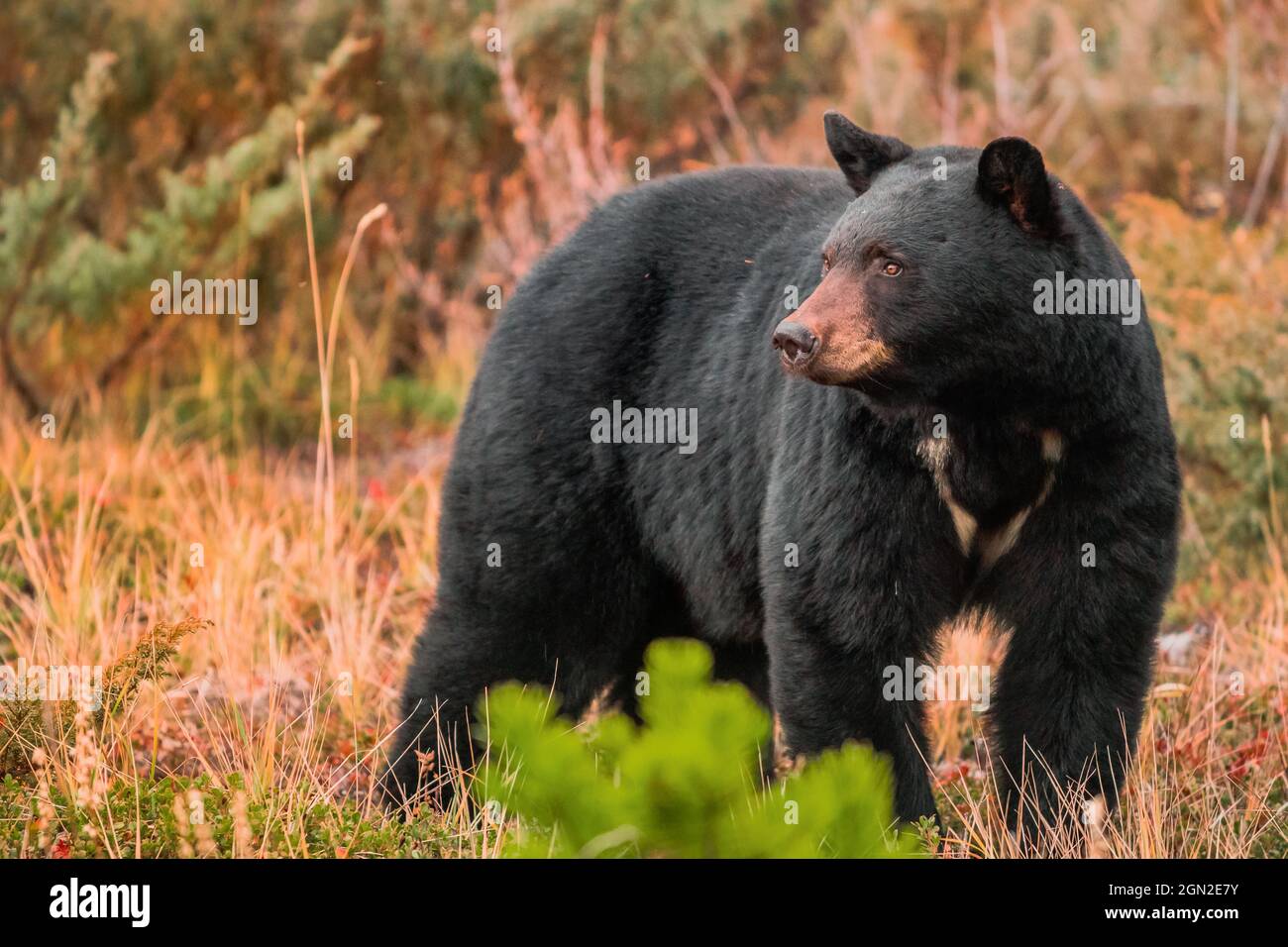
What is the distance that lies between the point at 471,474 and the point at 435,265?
5.94m

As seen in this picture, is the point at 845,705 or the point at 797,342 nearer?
the point at 797,342

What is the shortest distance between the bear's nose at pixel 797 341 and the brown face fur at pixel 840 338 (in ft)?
0.03

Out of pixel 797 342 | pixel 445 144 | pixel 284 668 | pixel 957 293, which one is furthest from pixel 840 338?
pixel 445 144

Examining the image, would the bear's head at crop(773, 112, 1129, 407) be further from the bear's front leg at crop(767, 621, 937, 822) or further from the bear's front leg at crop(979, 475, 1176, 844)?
the bear's front leg at crop(767, 621, 937, 822)

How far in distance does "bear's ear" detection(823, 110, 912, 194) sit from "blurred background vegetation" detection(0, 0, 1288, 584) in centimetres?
283

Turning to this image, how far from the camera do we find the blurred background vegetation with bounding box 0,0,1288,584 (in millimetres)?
7996

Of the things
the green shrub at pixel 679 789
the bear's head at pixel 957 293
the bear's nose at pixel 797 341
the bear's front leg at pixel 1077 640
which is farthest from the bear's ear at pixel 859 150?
the green shrub at pixel 679 789

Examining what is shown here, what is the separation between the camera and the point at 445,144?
33.9 feet

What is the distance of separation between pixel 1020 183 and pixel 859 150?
54 cm

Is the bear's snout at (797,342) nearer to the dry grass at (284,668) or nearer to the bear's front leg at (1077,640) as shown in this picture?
the bear's front leg at (1077,640)

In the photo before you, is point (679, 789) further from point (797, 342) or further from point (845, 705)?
point (845, 705)

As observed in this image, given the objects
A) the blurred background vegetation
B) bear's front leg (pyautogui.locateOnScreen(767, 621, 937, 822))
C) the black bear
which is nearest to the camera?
the black bear

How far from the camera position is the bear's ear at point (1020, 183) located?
363cm

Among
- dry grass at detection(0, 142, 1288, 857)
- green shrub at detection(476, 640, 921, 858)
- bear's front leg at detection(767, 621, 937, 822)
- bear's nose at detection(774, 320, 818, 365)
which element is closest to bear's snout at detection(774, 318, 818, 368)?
bear's nose at detection(774, 320, 818, 365)
